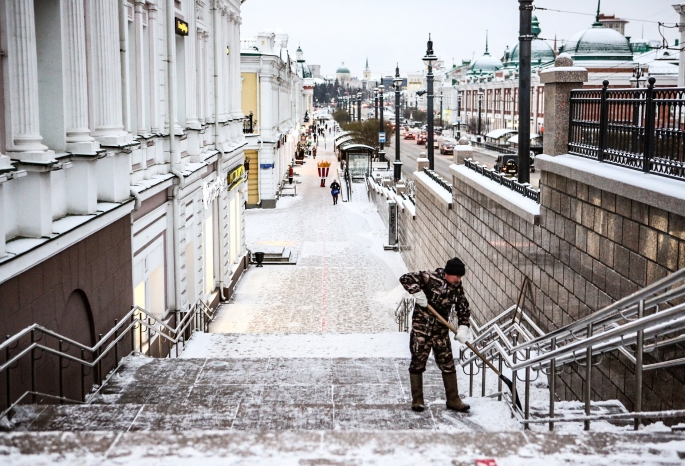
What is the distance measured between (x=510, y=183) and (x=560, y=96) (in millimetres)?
2537

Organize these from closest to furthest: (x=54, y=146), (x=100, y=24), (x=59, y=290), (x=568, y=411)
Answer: (x=568, y=411), (x=59, y=290), (x=54, y=146), (x=100, y=24)

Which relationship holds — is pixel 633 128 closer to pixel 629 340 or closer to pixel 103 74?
pixel 629 340

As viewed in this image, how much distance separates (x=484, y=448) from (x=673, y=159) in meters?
4.11

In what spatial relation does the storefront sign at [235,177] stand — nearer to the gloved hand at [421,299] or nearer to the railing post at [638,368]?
the gloved hand at [421,299]

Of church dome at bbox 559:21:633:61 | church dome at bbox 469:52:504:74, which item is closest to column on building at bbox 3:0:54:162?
church dome at bbox 559:21:633:61

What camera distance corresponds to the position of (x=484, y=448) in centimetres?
472

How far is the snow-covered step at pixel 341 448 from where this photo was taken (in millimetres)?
4602

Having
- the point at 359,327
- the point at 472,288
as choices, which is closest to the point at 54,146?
the point at 472,288

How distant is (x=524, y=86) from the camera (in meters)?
12.8

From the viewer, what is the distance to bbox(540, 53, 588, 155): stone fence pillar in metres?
10.1

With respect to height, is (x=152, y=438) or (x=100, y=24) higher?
(x=100, y=24)

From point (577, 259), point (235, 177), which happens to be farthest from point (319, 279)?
point (577, 259)

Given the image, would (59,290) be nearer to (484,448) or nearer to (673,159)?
(484,448)

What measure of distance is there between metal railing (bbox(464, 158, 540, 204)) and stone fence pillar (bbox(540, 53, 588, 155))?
3.20 ft
